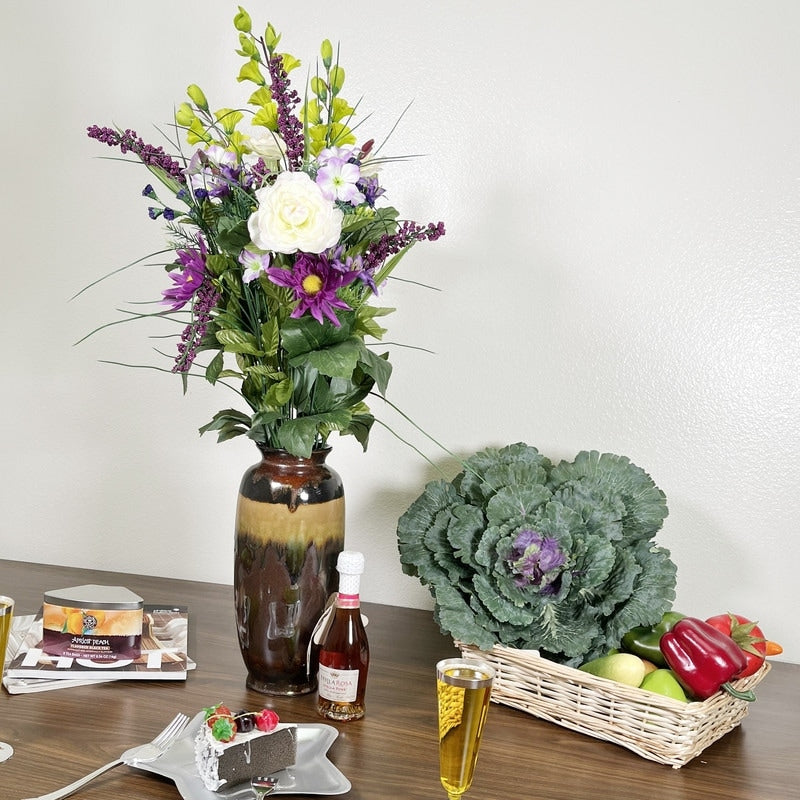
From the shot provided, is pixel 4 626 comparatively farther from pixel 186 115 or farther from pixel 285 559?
pixel 186 115

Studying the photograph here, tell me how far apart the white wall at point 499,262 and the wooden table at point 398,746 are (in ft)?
1.11

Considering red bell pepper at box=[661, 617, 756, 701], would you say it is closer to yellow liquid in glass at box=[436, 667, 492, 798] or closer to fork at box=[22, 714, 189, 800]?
yellow liquid in glass at box=[436, 667, 492, 798]

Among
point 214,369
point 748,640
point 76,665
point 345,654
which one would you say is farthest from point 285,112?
point 748,640

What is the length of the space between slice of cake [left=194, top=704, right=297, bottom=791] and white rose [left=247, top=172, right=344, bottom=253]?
484mm

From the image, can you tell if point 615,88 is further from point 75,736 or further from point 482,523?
point 75,736

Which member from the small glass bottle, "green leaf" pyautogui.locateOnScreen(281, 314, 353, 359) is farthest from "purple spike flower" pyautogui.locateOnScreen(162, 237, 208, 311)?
the small glass bottle

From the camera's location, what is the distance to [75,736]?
3.38 ft

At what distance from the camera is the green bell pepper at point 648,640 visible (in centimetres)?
122

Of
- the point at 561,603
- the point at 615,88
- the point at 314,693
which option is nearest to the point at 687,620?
the point at 561,603

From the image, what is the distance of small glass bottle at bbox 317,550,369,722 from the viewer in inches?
43.2

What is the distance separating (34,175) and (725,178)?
1.16 m

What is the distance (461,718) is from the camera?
879 mm

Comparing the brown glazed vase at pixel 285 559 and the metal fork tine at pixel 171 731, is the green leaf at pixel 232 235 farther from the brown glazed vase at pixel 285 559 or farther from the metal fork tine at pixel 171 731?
the metal fork tine at pixel 171 731

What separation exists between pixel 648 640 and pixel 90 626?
2.35ft
